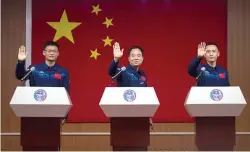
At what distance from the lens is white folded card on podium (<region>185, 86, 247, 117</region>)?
328 cm

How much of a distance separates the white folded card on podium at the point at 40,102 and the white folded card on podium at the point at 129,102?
11.4 inches

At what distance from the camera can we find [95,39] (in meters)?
5.32

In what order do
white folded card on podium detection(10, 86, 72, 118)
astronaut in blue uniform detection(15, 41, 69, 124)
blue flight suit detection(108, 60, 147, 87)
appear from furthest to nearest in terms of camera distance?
blue flight suit detection(108, 60, 147, 87), astronaut in blue uniform detection(15, 41, 69, 124), white folded card on podium detection(10, 86, 72, 118)

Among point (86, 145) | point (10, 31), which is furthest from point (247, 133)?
point (10, 31)

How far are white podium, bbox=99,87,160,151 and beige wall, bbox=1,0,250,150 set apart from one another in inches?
→ 75.3

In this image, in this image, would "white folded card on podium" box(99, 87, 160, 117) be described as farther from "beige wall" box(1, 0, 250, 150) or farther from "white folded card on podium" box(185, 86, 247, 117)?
"beige wall" box(1, 0, 250, 150)

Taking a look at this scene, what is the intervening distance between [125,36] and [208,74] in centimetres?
172

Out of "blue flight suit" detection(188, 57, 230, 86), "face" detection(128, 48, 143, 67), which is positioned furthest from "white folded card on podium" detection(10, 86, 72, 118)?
"blue flight suit" detection(188, 57, 230, 86)

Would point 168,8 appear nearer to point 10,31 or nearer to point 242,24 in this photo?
point 242,24

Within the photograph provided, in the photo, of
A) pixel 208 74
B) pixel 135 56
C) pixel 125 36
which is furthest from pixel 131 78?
pixel 125 36

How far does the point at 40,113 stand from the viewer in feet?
10.8

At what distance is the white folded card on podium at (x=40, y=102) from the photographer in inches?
128

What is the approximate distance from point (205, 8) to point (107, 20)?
117 centimetres

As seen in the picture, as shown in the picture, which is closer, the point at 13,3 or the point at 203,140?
the point at 203,140
